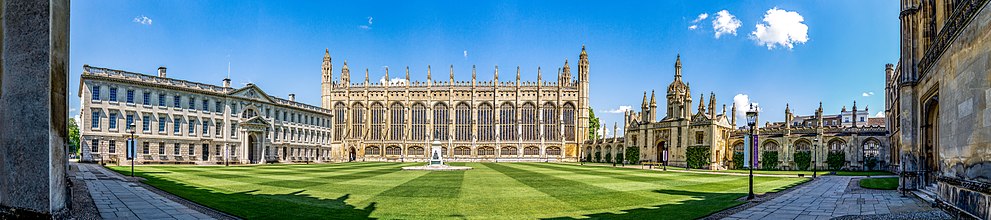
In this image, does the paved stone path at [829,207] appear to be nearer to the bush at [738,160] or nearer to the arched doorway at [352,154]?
the bush at [738,160]

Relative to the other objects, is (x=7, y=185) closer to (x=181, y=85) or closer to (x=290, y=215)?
(x=290, y=215)

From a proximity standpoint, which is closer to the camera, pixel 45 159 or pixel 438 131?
pixel 45 159

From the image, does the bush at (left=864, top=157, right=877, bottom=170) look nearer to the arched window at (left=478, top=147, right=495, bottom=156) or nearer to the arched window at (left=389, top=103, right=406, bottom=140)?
the arched window at (left=478, top=147, right=495, bottom=156)

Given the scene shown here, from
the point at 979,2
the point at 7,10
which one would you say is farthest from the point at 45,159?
the point at 979,2

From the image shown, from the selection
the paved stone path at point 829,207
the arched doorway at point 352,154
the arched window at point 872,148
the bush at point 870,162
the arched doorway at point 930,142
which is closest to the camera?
the paved stone path at point 829,207

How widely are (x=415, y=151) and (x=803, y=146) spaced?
180 ft

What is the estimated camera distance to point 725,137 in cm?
5197

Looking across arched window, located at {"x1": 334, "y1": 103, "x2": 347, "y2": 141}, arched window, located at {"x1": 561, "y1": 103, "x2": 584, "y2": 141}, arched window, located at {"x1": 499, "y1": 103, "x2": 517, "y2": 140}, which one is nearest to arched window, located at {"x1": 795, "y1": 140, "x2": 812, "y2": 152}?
arched window, located at {"x1": 561, "y1": 103, "x2": 584, "y2": 141}

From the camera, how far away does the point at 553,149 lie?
281 ft

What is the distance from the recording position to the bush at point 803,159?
47.4 meters

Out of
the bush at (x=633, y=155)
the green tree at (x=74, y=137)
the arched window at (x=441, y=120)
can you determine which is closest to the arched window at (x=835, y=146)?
the bush at (x=633, y=155)

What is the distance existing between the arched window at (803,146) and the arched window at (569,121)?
1606 inches

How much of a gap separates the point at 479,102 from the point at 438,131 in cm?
799

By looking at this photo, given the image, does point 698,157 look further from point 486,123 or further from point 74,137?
point 74,137
